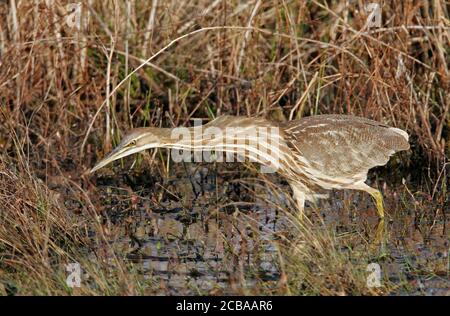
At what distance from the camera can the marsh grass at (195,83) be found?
5078 mm

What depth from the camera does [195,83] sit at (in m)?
5.93

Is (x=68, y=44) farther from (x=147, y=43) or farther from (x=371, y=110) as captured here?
(x=371, y=110)

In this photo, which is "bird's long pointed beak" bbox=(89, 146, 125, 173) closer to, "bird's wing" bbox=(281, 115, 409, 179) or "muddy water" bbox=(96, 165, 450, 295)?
"muddy water" bbox=(96, 165, 450, 295)

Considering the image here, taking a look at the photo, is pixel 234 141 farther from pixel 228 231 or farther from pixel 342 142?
pixel 342 142

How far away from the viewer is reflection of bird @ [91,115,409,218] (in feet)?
15.1

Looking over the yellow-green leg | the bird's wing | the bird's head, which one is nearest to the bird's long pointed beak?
the bird's head

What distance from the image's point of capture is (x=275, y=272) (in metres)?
3.98

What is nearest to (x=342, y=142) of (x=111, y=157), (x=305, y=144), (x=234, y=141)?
(x=305, y=144)

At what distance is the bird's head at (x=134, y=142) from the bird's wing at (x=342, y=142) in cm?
67

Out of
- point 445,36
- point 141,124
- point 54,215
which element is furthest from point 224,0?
point 54,215

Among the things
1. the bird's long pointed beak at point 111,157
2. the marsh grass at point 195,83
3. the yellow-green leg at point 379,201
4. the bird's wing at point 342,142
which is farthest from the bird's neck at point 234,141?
the yellow-green leg at point 379,201

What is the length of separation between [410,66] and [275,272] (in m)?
2.23

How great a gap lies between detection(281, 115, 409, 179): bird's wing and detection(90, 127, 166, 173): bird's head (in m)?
0.67

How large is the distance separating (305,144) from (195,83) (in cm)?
139
